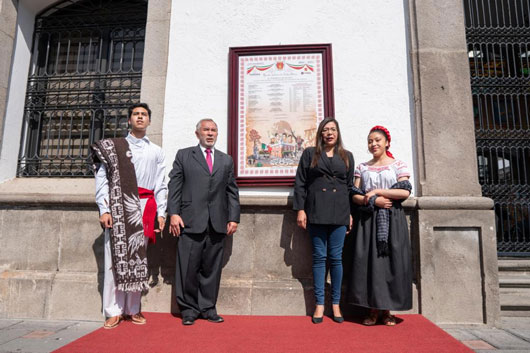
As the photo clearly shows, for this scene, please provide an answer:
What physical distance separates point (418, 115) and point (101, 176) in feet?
10.9

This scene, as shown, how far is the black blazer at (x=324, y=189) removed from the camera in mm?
3232

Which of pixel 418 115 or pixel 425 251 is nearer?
pixel 425 251

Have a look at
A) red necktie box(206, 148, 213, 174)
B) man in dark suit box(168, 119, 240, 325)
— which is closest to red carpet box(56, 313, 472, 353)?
man in dark suit box(168, 119, 240, 325)

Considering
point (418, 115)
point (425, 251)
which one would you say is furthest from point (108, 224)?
point (418, 115)

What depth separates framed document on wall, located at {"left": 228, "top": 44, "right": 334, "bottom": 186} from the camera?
3939 millimetres

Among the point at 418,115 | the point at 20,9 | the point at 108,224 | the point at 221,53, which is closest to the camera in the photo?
the point at 108,224

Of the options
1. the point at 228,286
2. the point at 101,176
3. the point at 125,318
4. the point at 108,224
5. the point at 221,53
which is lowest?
the point at 125,318

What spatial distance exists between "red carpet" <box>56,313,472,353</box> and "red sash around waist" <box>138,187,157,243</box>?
837 mm

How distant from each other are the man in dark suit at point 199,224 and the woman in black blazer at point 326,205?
734mm

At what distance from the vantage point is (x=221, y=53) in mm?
4172

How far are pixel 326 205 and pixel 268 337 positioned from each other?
1243mm

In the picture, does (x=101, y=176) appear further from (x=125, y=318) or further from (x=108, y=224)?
(x=125, y=318)

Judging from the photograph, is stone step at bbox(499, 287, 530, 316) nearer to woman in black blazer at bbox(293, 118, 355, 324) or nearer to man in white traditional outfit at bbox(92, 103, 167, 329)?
woman in black blazer at bbox(293, 118, 355, 324)

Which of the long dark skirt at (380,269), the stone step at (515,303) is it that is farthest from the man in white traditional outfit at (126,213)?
the stone step at (515,303)
